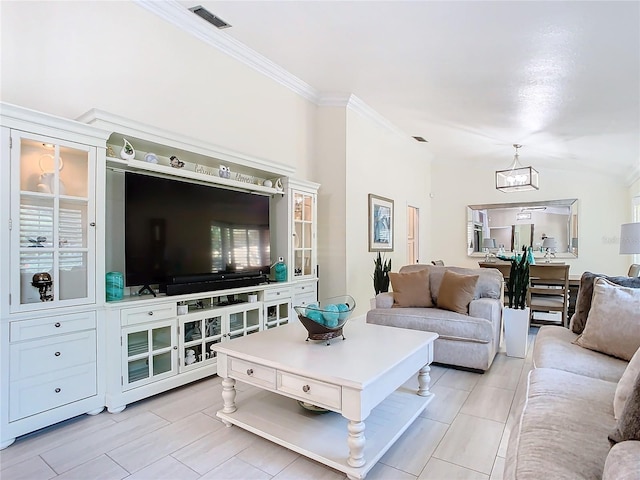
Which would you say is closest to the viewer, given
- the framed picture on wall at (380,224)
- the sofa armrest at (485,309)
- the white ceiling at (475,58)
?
the white ceiling at (475,58)

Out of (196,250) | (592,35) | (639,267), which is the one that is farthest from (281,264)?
(639,267)

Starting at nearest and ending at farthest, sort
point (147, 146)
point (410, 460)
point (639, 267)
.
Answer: point (410, 460) → point (147, 146) → point (639, 267)

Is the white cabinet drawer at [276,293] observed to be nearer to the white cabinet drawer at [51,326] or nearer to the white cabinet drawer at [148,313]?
the white cabinet drawer at [148,313]

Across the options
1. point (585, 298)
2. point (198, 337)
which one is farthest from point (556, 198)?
point (198, 337)

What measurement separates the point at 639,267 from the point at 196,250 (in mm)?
4381

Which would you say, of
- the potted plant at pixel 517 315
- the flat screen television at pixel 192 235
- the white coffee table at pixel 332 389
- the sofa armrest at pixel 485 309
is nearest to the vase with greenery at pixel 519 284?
the potted plant at pixel 517 315

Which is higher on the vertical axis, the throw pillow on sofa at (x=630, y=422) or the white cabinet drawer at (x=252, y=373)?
the throw pillow on sofa at (x=630, y=422)

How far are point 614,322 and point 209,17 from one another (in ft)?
12.8

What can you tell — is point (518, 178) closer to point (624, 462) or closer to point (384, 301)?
point (384, 301)

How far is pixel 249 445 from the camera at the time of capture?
6.81 feet

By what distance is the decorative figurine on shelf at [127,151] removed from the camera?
2713 millimetres

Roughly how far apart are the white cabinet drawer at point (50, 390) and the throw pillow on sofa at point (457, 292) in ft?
10.0

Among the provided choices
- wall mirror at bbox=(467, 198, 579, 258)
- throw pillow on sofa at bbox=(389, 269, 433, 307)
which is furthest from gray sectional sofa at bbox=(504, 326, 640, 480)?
wall mirror at bbox=(467, 198, 579, 258)

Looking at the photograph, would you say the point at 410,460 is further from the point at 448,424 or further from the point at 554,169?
the point at 554,169
